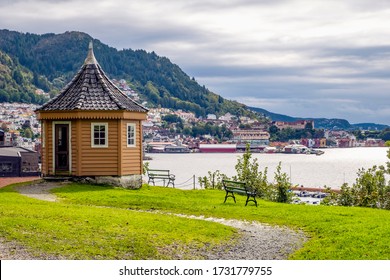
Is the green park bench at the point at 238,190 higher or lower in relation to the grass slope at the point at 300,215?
higher

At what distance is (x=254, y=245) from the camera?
1468 centimetres

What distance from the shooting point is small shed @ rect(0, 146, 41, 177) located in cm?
5931

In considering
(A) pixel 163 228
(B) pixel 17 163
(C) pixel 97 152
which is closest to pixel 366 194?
(C) pixel 97 152

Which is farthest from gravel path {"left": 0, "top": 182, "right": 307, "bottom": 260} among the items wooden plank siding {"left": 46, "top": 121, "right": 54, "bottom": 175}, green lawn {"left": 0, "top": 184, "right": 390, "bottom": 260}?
wooden plank siding {"left": 46, "top": 121, "right": 54, "bottom": 175}

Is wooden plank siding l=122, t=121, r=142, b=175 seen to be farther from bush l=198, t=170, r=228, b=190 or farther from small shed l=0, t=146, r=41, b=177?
small shed l=0, t=146, r=41, b=177

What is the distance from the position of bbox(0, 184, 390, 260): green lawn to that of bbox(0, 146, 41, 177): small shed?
125ft

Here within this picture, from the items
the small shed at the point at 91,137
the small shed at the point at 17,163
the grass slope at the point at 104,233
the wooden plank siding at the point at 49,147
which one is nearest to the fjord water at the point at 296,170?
the small shed at the point at 17,163

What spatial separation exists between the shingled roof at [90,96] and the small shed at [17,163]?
31173 millimetres

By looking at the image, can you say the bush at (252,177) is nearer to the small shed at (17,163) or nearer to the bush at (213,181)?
the bush at (213,181)

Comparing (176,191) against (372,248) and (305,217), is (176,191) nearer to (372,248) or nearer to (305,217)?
(305,217)

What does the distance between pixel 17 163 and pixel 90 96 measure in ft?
119

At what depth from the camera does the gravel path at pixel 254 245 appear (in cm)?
1242

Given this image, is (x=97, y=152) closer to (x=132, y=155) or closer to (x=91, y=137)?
(x=91, y=137)
